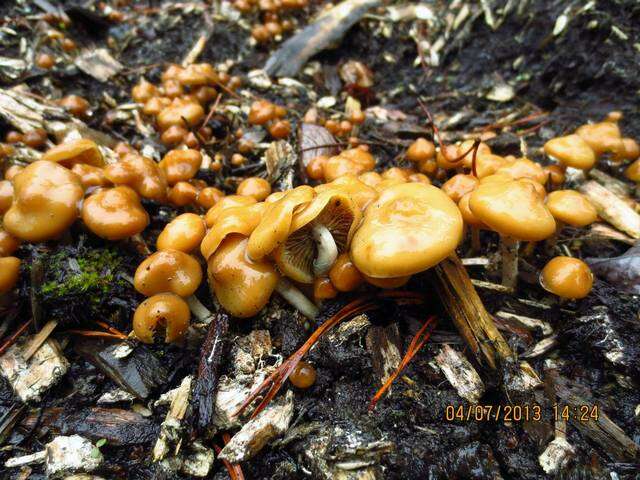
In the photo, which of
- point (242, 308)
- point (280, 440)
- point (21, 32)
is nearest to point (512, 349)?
point (280, 440)

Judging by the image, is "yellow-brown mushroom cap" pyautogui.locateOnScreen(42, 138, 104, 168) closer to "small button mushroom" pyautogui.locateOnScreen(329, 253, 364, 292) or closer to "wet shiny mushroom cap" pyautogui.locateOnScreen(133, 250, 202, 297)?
"wet shiny mushroom cap" pyautogui.locateOnScreen(133, 250, 202, 297)

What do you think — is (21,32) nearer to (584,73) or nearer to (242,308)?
(242,308)

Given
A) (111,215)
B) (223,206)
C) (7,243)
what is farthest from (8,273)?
(223,206)

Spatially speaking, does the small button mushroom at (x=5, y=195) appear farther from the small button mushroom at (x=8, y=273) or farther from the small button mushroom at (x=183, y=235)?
the small button mushroom at (x=183, y=235)

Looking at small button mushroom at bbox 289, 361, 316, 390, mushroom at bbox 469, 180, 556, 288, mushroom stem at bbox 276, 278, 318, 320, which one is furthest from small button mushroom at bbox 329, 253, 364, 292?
mushroom at bbox 469, 180, 556, 288

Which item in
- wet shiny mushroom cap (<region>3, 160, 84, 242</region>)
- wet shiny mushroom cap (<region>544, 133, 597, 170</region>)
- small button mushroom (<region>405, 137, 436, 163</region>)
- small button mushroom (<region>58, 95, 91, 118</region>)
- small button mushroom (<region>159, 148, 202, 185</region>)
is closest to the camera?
wet shiny mushroom cap (<region>3, 160, 84, 242</region>)

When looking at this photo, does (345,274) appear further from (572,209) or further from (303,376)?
(572,209)

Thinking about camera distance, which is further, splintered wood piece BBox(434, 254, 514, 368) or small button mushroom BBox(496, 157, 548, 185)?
small button mushroom BBox(496, 157, 548, 185)
